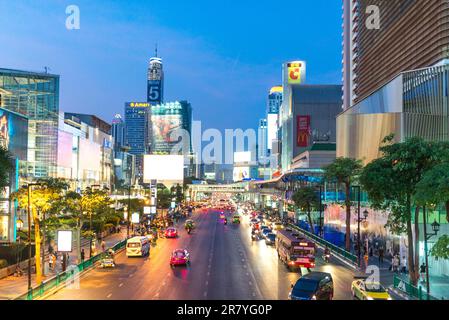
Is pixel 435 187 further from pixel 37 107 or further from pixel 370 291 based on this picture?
pixel 37 107

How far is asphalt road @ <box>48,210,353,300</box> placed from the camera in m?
30.5

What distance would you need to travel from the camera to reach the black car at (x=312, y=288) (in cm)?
2600

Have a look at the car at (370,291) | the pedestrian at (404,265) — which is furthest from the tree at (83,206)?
the pedestrian at (404,265)

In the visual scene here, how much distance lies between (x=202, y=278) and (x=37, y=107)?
7600 cm

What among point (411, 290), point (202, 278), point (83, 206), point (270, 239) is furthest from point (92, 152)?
point (411, 290)

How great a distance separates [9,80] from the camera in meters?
101

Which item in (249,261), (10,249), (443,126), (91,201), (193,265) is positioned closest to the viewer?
(10,249)

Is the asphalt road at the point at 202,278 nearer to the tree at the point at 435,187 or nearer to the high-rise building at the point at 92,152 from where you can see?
the tree at the point at 435,187

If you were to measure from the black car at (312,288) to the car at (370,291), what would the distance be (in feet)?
5.44

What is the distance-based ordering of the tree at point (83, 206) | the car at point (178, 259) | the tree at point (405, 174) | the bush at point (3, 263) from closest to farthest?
the tree at point (405, 174) < the bush at point (3, 263) < the car at point (178, 259) < the tree at point (83, 206)

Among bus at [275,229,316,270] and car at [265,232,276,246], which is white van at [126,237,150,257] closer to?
bus at [275,229,316,270]

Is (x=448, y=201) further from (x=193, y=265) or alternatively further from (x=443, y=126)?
(x=443, y=126)
